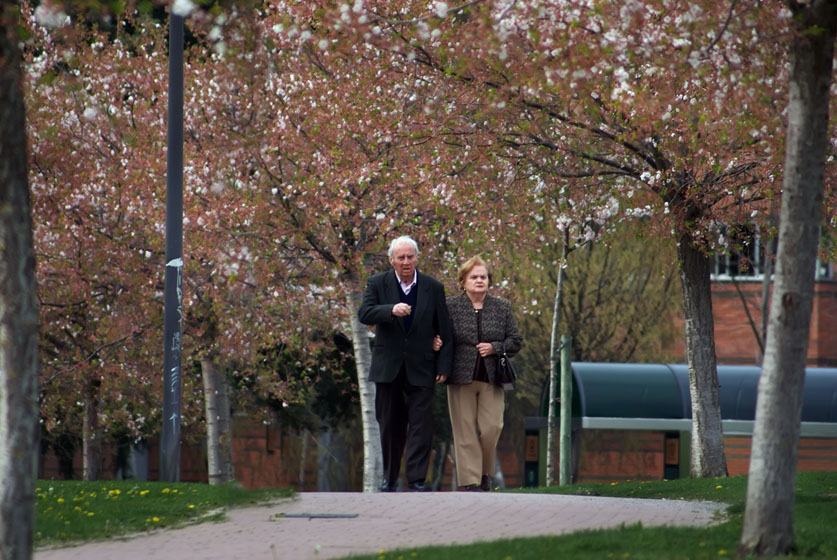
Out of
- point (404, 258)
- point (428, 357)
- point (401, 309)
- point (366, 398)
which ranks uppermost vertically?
point (404, 258)

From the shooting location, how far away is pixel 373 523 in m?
9.01

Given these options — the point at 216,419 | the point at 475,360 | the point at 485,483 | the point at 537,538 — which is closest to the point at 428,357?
the point at 475,360

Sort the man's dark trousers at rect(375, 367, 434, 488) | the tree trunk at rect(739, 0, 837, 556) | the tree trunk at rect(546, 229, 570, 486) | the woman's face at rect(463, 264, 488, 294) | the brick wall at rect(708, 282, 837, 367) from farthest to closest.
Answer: the brick wall at rect(708, 282, 837, 367) → the tree trunk at rect(546, 229, 570, 486) → the woman's face at rect(463, 264, 488, 294) → the man's dark trousers at rect(375, 367, 434, 488) → the tree trunk at rect(739, 0, 837, 556)

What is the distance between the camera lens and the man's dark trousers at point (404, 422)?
1065cm

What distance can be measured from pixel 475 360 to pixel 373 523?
2.10m

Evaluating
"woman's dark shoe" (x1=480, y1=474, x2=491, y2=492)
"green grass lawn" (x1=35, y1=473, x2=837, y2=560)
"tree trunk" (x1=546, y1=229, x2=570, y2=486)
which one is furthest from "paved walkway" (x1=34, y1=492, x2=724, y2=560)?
"tree trunk" (x1=546, y1=229, x2=570, y2=486)

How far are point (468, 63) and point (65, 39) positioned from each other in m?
3.57

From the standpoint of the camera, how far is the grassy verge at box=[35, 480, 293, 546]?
9062 millimetres

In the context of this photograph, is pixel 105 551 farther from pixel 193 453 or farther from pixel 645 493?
pixel 193 453

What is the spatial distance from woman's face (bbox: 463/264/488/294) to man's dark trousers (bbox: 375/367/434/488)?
0.84m

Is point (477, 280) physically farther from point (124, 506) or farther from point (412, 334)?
point (124, 506)

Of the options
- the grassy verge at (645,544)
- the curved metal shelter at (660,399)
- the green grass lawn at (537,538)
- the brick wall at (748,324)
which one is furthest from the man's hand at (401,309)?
the brick wall at (748,324)

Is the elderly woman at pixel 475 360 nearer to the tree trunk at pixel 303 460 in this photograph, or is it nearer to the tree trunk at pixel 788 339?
the tree trunk at pixel 788 339

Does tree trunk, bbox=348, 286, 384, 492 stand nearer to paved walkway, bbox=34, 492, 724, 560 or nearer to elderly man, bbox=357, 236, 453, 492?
elderly man, bbox=357, 236, 453, 492
